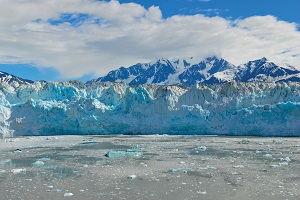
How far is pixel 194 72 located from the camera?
15338cm

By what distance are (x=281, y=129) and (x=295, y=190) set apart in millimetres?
21883

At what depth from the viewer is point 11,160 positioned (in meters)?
17.1

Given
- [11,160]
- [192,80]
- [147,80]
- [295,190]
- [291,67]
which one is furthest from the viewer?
[147,80]

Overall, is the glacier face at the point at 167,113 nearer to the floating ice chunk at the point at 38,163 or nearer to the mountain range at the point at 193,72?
the floating ice chunk at the point at 38,163

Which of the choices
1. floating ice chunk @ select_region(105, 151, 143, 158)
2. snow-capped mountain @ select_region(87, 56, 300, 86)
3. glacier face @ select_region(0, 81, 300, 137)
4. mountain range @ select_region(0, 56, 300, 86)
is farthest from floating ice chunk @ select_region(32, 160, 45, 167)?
snow-capped mountain @ select_region(87, 56, 300, 86)

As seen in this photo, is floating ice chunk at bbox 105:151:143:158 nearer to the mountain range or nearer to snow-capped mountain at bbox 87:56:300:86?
the mountain range

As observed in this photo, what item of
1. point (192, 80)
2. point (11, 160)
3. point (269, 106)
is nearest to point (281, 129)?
point (269, 106)

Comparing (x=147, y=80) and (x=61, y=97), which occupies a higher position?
(x=147, y=80)

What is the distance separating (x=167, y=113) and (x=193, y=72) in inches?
4720

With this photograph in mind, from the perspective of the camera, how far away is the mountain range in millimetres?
117613

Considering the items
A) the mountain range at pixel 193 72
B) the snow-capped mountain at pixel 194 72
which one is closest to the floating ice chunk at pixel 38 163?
the mountain range at pixel 193 72

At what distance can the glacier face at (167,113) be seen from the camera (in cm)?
3219

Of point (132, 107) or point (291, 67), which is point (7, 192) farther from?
point (291, 67)

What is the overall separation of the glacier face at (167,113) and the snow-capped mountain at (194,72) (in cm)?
7923
